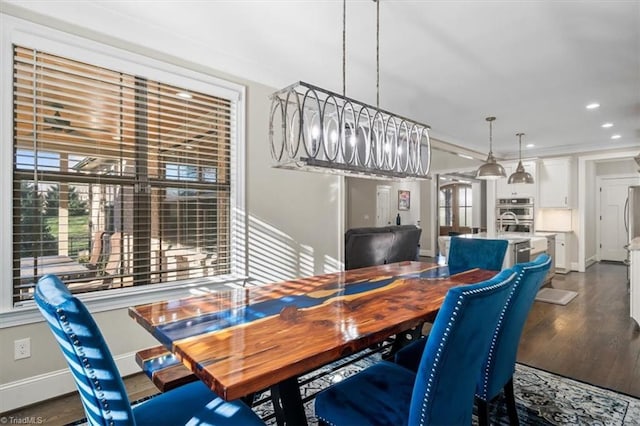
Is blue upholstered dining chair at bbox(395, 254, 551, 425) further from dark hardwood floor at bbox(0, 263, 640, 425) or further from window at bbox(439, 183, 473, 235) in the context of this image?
window at bbox(439, 183, 473, 235)

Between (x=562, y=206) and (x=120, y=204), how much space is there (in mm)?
7273

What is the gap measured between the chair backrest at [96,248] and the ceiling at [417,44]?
4.64 feet

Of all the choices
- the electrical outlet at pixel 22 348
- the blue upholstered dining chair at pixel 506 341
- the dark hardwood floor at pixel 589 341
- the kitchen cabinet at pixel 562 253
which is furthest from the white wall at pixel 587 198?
the electrical outlet at pixel 22 348

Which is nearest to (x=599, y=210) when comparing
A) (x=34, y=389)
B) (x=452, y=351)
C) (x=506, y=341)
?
(x=506, y=341)

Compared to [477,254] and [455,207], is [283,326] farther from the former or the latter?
[455,207]

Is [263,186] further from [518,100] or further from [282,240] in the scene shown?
[518,100]

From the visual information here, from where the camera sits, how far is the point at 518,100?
3928mm

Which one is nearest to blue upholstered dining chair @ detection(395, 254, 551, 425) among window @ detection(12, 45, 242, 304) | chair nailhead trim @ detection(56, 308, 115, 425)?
chair nailhead trim @ detection(56, 308, 115, 425)

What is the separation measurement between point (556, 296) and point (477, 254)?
2.67 metres

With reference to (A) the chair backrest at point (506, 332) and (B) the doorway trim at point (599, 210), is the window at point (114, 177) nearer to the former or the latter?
(A) the chair backrest at point (506, 332)

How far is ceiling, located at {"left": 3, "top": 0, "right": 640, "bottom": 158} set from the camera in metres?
2.20

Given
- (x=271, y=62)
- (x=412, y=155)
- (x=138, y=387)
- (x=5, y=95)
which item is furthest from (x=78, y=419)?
(x=271, y=62)

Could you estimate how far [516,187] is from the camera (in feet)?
22.7

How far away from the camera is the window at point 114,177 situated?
2.14 m
